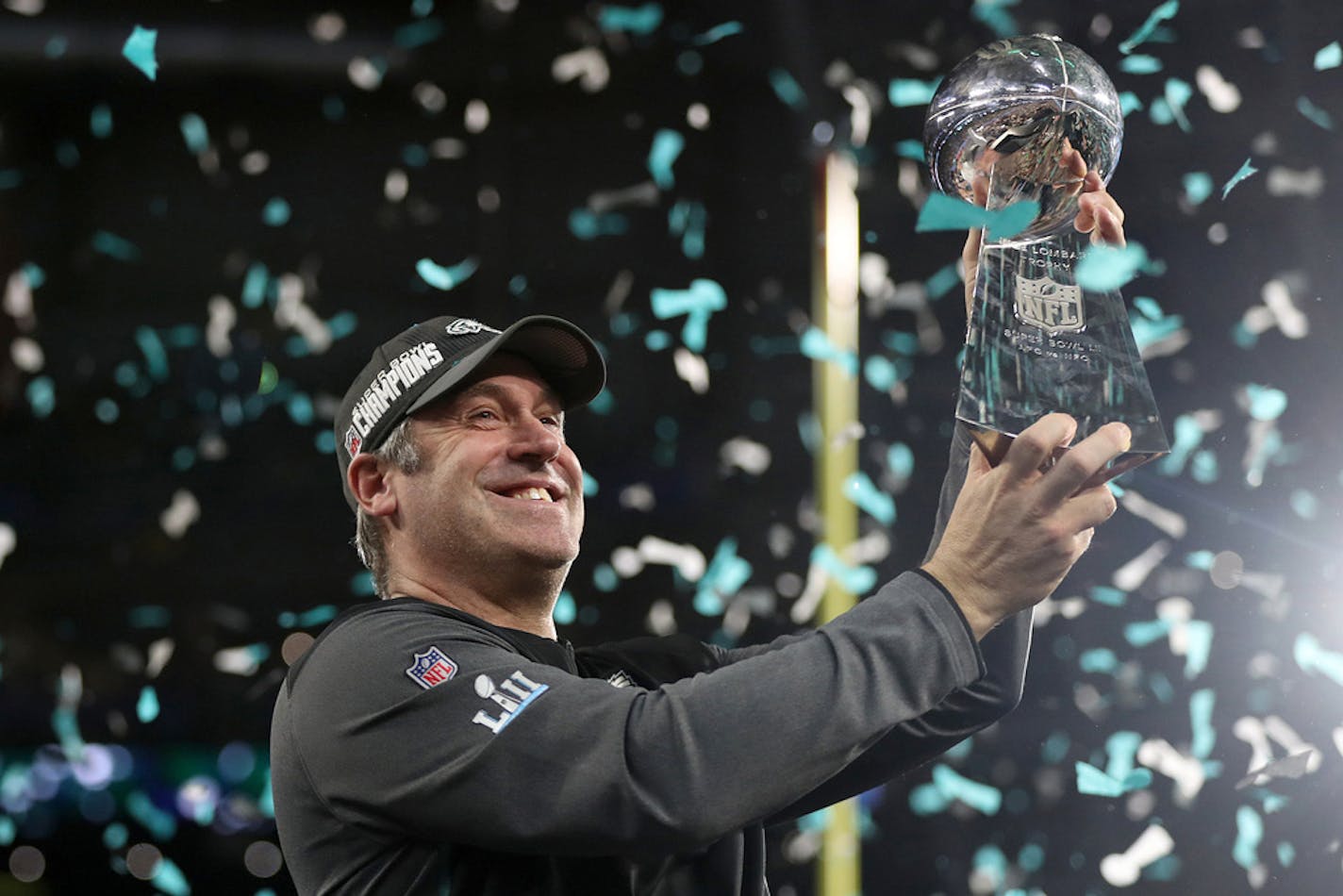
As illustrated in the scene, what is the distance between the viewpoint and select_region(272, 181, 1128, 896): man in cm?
106

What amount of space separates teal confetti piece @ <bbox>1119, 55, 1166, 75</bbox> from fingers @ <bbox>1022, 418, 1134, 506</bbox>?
173 cm

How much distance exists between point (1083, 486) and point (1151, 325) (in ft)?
5.05

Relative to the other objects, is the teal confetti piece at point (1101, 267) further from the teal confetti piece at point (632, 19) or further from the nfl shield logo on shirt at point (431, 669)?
Answer: the teal confetti piece at point (632, 19)

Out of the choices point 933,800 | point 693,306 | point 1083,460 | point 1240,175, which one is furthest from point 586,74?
point 1083,460

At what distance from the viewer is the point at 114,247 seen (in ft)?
7.93

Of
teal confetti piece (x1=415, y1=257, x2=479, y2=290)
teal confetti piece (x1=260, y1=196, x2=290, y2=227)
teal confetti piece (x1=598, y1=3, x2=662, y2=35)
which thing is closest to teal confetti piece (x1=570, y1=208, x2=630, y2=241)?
teal confetti piece (x1=415, y1=257, x2=479, y2=290)

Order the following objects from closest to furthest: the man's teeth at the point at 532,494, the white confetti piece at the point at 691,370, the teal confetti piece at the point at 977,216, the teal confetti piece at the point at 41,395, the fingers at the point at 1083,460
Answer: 1. the fingers at the point at 1083,460
2. the teal confetti piece at the point at 977,216
3. the man's teeth at the point at 532,494
4. the teal confetti piece at the point at 41,395
5. the white confetti piece at the point at 691,370

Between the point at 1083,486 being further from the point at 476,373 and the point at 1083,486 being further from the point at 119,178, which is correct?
the point at 119,178

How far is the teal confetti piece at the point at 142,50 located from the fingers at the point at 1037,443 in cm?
194

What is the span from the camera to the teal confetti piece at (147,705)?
2297 millimetres

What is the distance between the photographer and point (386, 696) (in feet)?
3.82

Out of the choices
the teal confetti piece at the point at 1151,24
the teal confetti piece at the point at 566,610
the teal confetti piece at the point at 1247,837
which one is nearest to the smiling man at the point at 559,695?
the teal confetti piece at the point at 566,610

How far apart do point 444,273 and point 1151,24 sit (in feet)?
A: 4.49

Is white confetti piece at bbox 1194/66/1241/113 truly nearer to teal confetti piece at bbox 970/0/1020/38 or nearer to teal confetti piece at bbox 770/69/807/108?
teal confetti piece at bbox 970/0/1020/38
